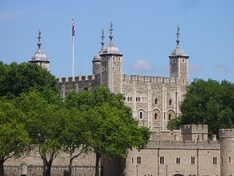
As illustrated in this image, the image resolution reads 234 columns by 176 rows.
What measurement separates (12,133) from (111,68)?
54.1 m

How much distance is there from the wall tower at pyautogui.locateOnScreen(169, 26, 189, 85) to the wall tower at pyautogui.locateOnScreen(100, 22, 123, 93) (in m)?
12.1

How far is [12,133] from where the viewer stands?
260 ft

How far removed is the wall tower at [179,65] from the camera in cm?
14325

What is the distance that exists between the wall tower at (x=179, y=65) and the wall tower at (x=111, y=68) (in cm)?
1212

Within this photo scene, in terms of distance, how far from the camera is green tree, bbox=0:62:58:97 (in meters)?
104

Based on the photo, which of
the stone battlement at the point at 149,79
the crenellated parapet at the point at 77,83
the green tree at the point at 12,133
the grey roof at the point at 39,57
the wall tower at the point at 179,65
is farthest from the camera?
the wall tower at the point at 179,65

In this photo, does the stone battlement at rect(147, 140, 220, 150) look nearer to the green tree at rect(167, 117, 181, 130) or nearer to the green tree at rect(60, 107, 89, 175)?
the green tree at rect(60, 107, 89, 175)

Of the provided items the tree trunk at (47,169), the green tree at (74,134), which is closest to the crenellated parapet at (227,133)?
the green tree at (74,134)

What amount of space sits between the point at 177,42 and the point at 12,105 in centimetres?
6400

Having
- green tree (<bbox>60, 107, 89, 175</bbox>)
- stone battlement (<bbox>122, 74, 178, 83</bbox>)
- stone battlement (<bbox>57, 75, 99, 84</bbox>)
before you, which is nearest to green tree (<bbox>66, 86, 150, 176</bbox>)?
green tree (<bbox>60, 107, 89, 175</bbox>)

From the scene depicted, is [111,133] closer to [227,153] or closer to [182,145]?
[182,145]

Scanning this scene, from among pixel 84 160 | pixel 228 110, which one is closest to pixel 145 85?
pixel 228 110

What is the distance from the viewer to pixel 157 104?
139750 millimetres

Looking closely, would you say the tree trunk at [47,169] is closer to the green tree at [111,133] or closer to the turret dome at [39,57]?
the green tree at [111,133]
